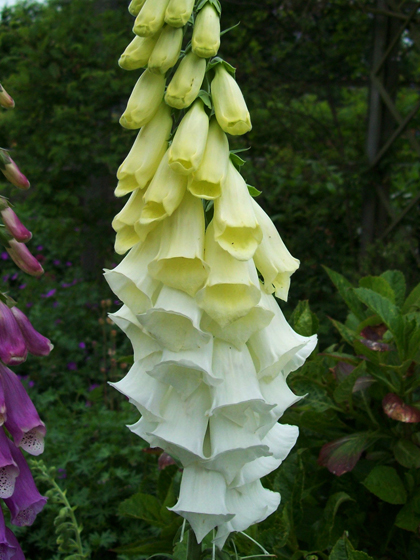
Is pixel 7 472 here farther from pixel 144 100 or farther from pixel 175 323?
pixel 144 100

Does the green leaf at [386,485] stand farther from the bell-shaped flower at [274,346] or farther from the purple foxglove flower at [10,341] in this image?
the purple foxglove flower at [10,341]

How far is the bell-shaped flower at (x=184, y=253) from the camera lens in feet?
3.15

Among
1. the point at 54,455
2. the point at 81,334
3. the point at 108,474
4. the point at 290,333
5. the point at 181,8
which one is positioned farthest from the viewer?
the point at 81,334

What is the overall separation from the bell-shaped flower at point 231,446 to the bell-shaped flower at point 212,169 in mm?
386

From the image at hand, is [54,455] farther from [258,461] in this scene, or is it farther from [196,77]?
[196,77]

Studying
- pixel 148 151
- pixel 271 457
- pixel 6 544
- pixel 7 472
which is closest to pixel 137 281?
pixel 148 151

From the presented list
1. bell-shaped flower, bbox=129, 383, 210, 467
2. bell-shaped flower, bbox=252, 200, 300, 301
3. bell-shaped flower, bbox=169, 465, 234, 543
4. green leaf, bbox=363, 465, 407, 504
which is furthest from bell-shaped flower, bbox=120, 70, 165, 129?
green leaf, bbox=363, 465, 407, 504

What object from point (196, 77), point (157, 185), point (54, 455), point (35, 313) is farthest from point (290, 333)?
point (35, 313)

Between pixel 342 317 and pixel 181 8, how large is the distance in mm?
2910

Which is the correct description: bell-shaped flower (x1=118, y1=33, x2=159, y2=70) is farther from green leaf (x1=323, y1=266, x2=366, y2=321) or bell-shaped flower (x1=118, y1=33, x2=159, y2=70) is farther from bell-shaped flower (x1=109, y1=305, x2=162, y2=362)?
green leaf (x1=323, y1=266, x2=366, y2=321)

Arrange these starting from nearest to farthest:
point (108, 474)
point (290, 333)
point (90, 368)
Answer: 1. point (290, 333)
2. point (108, 474)
3. point (90, 368)

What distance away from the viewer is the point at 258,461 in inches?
43.4

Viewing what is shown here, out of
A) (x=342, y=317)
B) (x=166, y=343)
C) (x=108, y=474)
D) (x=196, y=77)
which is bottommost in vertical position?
(x=342, y=317)

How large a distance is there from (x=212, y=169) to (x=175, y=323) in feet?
0.85
